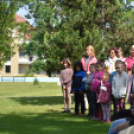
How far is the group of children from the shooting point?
28.1 feet

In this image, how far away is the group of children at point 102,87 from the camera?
856 cm

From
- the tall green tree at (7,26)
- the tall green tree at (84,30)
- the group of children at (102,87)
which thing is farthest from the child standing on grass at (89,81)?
the tall green tree at (7,26)

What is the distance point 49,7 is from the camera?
48.9 ft

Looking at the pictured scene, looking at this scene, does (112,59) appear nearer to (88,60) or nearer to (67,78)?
(88,60)

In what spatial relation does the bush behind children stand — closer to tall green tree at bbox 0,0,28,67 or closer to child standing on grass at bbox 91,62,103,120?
child standing on grass at bbox 91,62,103,120

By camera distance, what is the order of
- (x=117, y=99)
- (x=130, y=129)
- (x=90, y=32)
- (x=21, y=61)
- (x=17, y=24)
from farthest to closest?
(x=21, y=61)
(x=17, y=24)
(x=90, y=32)
(x=117, y=99)
(x=130, y=129)

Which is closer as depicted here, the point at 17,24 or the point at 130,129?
the point at 130,129

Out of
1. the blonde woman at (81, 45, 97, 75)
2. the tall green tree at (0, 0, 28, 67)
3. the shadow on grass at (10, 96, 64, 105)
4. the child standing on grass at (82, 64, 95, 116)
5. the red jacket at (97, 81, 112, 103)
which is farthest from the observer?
the tall green tree at (0, 0, 28, 67)

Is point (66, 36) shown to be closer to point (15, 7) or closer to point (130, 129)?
point (15, 7)

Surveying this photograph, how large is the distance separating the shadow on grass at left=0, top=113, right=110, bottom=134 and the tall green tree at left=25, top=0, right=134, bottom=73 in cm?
406

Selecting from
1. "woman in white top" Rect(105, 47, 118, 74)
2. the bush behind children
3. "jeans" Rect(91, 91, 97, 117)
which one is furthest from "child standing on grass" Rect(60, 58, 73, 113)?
"jeans" Rect(91, 91, 97, 117)

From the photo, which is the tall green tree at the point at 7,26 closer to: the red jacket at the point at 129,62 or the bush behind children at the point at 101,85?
the bush behind children at the point at 101,85

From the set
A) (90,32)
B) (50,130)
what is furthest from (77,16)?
(50,130)

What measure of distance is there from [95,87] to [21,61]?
6477 cm
